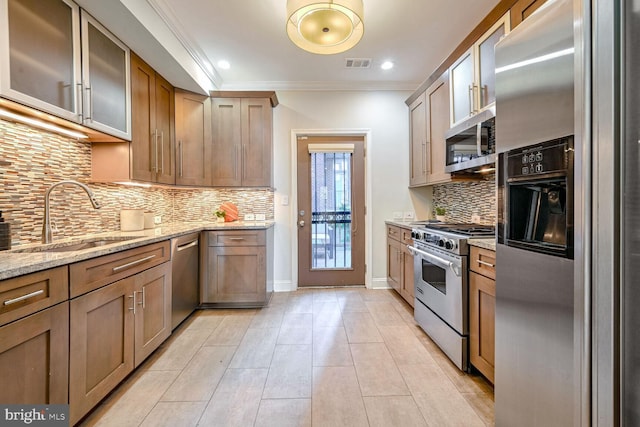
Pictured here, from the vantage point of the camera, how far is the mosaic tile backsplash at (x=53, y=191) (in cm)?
174

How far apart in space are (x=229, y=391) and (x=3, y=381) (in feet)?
3.40

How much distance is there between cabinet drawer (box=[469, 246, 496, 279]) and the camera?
5.48 feet

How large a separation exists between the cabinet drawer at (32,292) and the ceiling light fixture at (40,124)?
3.43 ft

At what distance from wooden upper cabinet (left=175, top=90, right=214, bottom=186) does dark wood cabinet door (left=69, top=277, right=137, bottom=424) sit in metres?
1.72

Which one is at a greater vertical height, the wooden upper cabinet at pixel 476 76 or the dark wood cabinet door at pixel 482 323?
the wooden upper cabinet at pixel 476 76

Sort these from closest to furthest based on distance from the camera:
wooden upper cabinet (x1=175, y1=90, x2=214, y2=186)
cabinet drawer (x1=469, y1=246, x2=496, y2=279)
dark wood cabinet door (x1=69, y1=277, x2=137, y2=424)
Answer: dark wood cabinet door (x1=69, y1=277, x2=137, y2=424) < cabinet drawer (x1=469, y1=246, x2=496, y2=279) < wooden upper cabinet (x1=175, y1=90, x2=214, y2=186)

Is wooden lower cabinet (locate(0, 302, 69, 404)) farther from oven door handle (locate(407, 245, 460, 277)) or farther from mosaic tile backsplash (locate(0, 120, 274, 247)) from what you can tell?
oven door handle (locate(407, 245, 460, 277))

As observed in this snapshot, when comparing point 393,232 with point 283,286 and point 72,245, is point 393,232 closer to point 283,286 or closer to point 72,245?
point 283,286

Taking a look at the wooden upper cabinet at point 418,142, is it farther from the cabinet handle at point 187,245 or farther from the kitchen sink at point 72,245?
the kitchen sink at point 72,245

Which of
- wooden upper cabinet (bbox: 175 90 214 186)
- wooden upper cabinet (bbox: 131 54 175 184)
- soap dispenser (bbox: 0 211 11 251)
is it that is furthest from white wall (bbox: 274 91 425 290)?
soap dispenser (bbox: 0 211 11 251)

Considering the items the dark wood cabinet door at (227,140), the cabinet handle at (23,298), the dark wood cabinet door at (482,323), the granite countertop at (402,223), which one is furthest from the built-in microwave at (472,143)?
the cabinet handle at (23,298)

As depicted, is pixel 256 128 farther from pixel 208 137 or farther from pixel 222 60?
pixel 222 60

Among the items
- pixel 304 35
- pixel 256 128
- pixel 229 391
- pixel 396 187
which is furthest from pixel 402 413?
pixel 256 128

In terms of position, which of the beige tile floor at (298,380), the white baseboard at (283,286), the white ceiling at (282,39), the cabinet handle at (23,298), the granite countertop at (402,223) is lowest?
the beige tile floor at (298,380)
